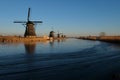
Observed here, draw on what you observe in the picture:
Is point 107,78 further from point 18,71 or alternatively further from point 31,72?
point 18,71

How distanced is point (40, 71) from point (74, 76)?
2561 millimetres

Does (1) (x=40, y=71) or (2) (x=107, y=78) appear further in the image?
(1) (x=40, y=71)

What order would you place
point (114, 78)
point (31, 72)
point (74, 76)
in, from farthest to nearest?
point (31, 72), point (74, 76), point (114, 78)

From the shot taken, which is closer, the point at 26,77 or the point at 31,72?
the point at 26,77

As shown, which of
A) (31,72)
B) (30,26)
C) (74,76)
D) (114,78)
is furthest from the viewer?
(30,26)

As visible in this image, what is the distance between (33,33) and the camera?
78.1 m

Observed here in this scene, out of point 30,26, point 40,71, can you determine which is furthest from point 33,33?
point 40,71

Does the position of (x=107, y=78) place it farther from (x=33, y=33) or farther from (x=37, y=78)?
(x=33, y=33)

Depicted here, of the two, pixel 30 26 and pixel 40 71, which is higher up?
pixel 30 26

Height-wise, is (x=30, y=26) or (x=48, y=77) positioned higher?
(x=30, y=26)

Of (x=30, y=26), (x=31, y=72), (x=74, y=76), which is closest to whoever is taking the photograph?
(x=74, y=76)

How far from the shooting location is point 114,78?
41.1ft

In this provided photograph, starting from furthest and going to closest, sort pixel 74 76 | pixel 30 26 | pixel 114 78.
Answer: pixel 30 26, pixel 74 76, pixel 114 78

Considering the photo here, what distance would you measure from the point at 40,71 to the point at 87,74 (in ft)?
10.4
